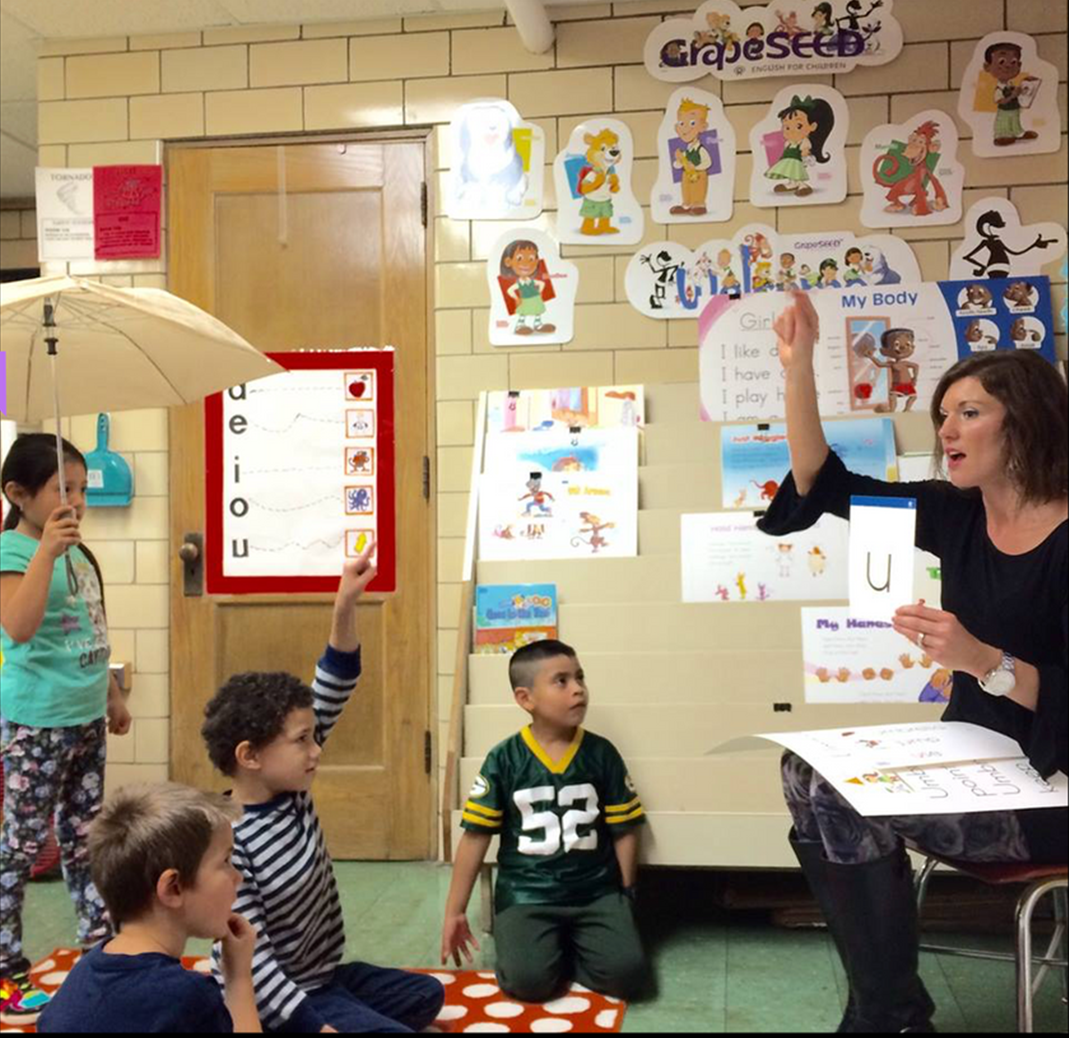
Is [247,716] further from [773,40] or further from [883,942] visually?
[773,40]

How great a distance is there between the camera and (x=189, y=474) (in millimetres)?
4066

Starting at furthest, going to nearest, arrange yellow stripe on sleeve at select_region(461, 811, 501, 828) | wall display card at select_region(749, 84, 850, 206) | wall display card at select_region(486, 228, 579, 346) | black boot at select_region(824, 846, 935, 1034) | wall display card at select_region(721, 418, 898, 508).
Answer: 1. wall display card at select_region(486, 228, 579, 346)
2. wall display card at select_region(749, 84, 850, 206)
3. wall display card at select_region(721, 418, 898, 508)
4. yellow stripe on sleeve at select_region(461, 811, 501, 828)
5. black boot at select_region(824, 846, 935, 1034)

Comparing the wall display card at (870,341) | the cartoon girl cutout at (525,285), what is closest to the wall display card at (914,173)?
the wall display card at (870,341)

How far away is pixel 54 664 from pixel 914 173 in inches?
108

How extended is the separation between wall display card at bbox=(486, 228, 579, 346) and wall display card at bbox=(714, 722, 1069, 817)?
2.14m

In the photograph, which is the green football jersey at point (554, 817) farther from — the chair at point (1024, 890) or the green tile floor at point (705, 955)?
the chair at point (1024, 890)

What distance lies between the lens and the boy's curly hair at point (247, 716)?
232cm

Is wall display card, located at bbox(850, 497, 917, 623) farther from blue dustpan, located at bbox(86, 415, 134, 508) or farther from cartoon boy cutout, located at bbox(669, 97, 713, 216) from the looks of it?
blue dustpan, located at bbox(86, 415, 134, 508)

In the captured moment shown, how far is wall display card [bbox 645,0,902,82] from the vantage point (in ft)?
12.3

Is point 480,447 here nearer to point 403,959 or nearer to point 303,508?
point 303,508

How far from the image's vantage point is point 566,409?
12.5 feet

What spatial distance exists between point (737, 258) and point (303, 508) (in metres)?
1.55

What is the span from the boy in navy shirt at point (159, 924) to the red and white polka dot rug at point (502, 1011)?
856mm

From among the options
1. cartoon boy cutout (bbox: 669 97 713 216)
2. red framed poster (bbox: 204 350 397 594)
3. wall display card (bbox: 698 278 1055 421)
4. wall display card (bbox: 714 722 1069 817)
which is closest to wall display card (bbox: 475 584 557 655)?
red framed poster (bbox: 204 350 397 594)
